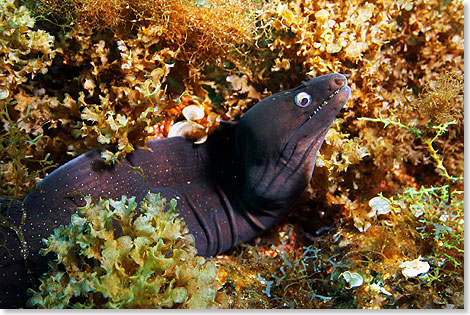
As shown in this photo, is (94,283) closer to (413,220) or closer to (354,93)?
(413,220)

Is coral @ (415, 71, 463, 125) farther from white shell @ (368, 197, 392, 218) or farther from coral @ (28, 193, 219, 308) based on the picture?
coral @ (28, 193, 219, 308)

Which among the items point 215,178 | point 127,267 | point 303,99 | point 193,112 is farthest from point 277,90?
point 127,267

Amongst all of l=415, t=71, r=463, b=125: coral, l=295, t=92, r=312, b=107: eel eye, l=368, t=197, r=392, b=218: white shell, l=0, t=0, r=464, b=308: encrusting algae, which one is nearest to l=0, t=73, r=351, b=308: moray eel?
l=295, t=92, r=312, b=107: eel eye

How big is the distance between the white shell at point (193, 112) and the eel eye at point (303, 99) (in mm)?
839

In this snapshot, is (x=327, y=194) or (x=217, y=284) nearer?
(x=217, y=284)

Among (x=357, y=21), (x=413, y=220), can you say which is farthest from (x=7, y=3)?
(x=413, y=220)

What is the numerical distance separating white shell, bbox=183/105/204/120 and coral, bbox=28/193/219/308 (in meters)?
1.12

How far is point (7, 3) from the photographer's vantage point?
2504mm

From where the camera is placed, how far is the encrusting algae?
97.3 inches

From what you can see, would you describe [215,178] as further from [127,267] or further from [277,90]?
[127,267]

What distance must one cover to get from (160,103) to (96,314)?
4.80 feet

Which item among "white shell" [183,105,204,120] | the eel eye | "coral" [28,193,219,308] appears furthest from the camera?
"white shell" [183,105,204,120]

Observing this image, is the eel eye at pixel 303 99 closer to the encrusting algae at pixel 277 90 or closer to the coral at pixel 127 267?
the encrusting algae at pixel 277 90

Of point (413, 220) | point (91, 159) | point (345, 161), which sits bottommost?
point (413, 220)
